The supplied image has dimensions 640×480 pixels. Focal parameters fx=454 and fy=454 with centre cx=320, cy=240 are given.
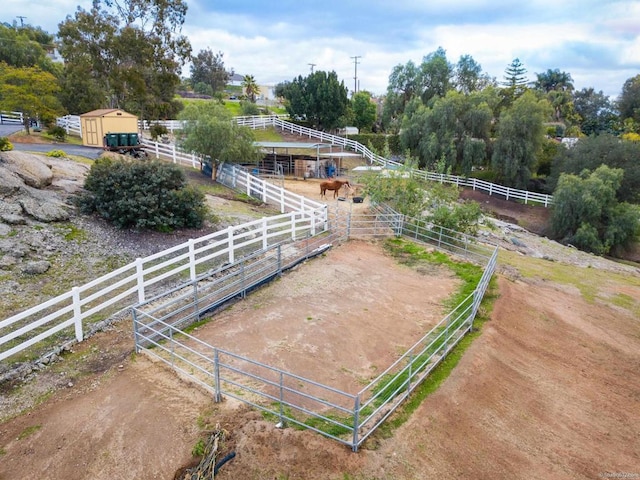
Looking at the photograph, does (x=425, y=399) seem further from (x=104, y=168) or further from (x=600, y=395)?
(x=104, y=168)

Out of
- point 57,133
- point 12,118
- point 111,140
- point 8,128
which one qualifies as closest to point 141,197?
point 111,140

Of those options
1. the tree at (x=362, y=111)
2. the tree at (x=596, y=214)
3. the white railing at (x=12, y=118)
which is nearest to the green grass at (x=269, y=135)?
the tree at (x=362, y=111)

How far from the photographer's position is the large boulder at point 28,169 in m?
15.0

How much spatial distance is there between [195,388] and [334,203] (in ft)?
50.9

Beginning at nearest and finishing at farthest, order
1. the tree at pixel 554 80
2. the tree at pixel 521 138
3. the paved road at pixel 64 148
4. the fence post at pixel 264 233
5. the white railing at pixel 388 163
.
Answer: the fence post at pixel 264 233
the paved road at pixel 64 148
the white railing at pixel 388 163
the tree at pixel 521 138
the tree at pixel 554 80

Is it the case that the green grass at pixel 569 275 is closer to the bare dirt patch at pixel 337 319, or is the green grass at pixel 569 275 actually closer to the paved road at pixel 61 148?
the bare dirt patch at pixel 337 319

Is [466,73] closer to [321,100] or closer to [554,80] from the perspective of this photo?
[321,100]

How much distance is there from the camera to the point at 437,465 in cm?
619

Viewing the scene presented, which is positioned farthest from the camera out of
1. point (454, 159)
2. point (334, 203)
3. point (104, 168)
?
point (454, 159)

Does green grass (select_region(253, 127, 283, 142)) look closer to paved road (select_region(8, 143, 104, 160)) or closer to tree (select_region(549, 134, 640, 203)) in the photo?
paved road (select_region(8, 143, 104, 160))

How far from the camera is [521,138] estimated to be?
3662cm

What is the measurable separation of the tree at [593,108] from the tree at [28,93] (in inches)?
2913

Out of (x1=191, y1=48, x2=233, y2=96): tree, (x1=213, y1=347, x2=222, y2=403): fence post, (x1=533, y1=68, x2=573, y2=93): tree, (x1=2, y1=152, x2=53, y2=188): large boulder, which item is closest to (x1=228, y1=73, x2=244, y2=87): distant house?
(x1=191, y1=48, x2=233, y2=96): tree

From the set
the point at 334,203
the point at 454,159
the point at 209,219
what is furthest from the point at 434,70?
the point at 209,219
